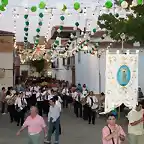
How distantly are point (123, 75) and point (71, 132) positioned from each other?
6648mm

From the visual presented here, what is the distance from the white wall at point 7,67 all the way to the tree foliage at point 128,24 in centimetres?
2292

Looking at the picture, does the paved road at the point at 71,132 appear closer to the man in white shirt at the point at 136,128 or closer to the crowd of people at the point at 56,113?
the crowd of people at the point at 56,113

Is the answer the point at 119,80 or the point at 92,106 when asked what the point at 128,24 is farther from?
the point at 119,80

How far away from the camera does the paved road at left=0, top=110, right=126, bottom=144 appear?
49.1 ft

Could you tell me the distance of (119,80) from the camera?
36.7ft

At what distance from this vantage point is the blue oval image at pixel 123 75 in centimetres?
1118

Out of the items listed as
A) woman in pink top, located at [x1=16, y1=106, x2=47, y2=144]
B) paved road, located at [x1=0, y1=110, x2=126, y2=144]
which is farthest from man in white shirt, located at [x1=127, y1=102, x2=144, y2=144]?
paved road, located at [x1=0, y1=110, x2=126, y2=144]

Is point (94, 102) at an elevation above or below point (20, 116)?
above

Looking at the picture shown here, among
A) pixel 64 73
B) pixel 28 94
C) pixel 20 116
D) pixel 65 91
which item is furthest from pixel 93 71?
pixel 64 73

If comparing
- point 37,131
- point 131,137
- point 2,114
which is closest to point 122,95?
point 131,137

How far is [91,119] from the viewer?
2086cm

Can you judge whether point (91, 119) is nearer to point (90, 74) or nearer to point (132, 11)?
point (132, 11)

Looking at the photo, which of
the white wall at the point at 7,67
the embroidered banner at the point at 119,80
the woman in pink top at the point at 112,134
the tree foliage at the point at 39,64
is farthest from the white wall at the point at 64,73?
the woman in pink top at the point at 112,134

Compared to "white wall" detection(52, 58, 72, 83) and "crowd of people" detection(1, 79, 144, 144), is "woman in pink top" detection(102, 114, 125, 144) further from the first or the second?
"white wall" detection(52, 58, 72, 83)
